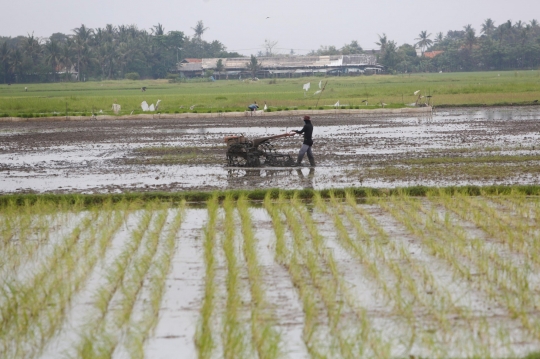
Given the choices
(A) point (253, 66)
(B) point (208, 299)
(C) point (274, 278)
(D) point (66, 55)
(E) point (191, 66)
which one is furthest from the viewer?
(E) point (191, 66)

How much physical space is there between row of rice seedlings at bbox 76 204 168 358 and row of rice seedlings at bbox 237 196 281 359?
2.54 ft

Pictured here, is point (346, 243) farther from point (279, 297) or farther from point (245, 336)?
point (245, 336)

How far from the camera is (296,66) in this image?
80.3 meters

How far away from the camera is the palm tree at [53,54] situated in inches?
2855

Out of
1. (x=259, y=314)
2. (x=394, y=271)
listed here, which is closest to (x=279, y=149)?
(x=394, y=271)

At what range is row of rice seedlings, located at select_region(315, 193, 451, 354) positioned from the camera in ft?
17.7

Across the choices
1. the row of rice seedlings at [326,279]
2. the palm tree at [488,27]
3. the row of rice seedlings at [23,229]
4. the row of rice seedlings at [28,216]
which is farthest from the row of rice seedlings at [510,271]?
the palm tree at [488,27]

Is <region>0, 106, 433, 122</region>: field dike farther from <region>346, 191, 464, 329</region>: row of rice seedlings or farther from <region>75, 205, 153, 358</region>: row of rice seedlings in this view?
<region>346, 191, 464, 329</region>: row of rice seedlings

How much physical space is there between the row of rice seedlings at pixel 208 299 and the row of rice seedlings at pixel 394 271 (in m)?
1.27

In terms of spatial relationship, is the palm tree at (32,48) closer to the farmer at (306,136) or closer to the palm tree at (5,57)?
the palm tree at (5,57)

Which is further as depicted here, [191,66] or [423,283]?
[191,66]

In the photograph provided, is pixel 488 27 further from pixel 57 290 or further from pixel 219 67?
pixel 57 290

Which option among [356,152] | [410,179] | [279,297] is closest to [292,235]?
[279,297]

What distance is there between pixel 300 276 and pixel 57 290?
1968mm
